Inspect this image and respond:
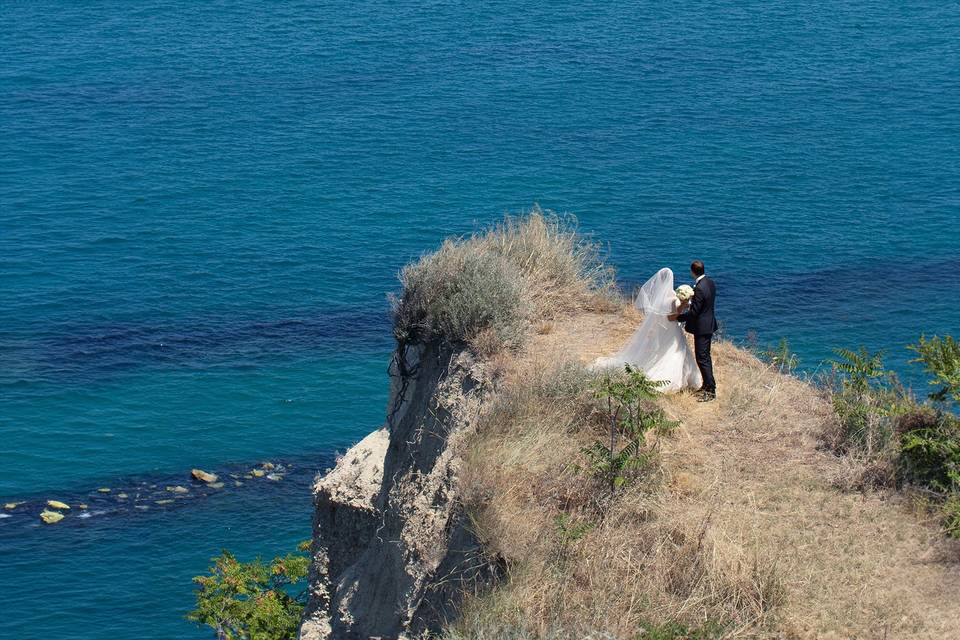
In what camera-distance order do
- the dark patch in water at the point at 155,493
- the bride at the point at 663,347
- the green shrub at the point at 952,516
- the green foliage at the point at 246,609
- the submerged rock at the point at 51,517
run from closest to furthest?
1. the green shrub at the point at 952,516
2. the bride at the point at 663,347
3. the green foliage at the point at 246,609
4. the submerged rock at the point at 51,517
5. the dark patch in water at the point at 155,493

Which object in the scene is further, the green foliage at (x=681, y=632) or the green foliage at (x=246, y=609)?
the green foliage at (x=246, y=609)

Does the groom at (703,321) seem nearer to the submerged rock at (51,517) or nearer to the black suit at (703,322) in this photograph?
the black suit at (703,322)

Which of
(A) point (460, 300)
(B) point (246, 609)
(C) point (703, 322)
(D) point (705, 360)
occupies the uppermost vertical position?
(A) point (460, 300)

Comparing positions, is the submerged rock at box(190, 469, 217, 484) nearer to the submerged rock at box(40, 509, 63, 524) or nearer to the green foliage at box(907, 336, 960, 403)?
the submerged rock at box(40, 509, 63, 524)

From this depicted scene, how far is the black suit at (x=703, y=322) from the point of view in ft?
55.3

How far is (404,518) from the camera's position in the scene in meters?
16.8

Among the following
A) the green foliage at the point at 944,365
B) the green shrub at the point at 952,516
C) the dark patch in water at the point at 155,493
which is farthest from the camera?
the dark patch in water at the point at 155,493

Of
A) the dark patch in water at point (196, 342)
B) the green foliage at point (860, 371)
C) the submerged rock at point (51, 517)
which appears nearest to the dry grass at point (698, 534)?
the green foliage at point (860, 371)

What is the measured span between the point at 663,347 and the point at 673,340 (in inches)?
7.2

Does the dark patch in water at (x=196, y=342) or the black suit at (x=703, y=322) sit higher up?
the dark patch in water at (x=196, y=342)

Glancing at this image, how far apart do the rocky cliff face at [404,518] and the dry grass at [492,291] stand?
424 mm

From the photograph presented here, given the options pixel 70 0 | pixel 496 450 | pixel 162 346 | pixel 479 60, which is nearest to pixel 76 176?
pixel 162 346

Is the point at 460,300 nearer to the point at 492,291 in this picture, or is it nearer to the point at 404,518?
the point at 492,291

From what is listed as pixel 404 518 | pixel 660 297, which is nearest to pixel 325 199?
pixel 660 297
